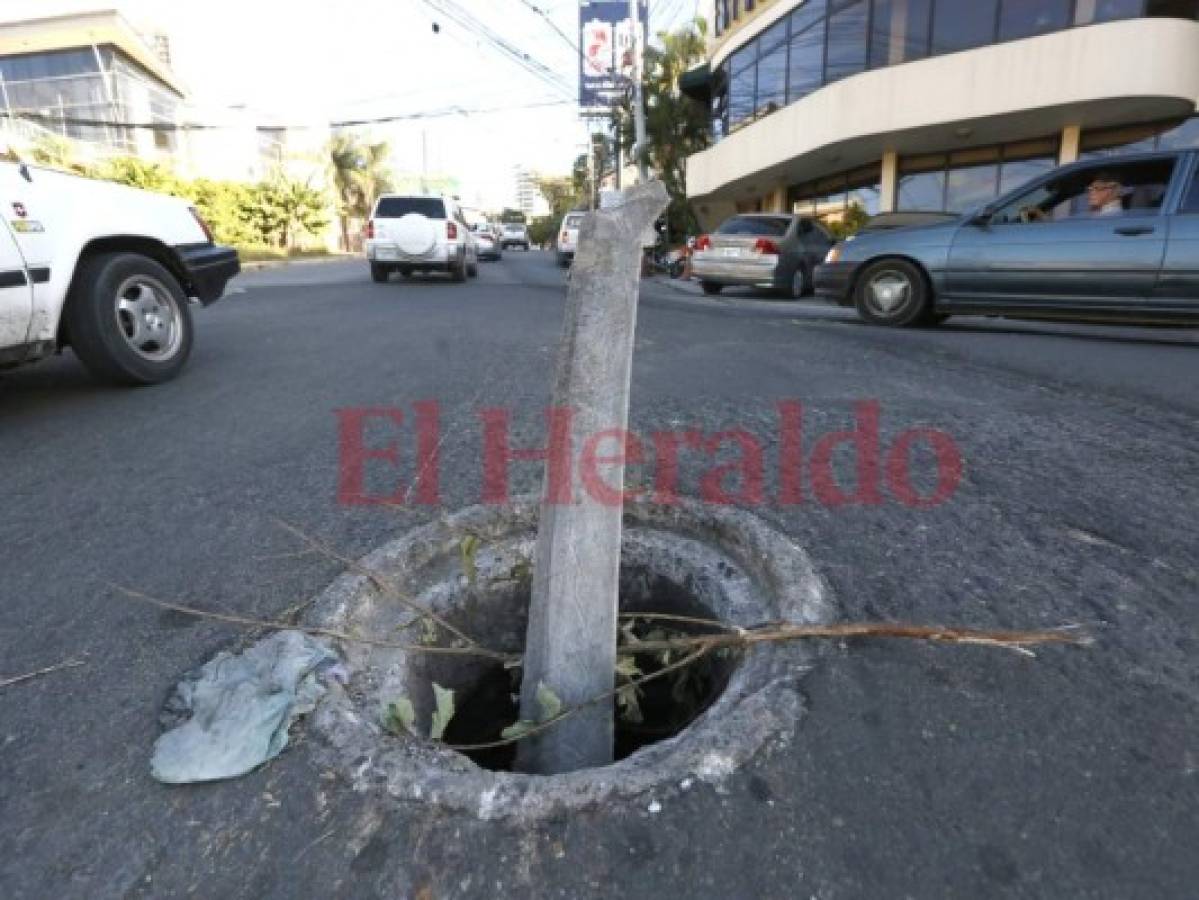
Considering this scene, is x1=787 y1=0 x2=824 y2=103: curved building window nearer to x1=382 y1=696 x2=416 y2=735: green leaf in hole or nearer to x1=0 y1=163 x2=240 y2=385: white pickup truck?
x1=0 y1=163 x2=240 y2=385: white pickup truck

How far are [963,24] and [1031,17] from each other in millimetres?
1191

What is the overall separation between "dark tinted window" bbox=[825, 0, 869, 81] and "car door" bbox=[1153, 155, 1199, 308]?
38.6 feet

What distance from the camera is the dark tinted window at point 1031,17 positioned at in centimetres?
1330

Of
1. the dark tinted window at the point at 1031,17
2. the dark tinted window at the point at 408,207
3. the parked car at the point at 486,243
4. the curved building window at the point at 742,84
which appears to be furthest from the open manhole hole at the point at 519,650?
the parked car at the point at 486,243

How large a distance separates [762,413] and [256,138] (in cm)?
4630

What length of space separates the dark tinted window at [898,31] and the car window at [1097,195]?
10.1 metres

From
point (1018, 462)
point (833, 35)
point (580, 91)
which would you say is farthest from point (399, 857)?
point (580, 91)

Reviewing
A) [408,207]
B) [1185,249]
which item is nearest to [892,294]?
[1185,249]

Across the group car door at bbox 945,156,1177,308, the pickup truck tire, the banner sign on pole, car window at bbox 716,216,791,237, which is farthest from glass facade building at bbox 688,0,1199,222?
the pickup truck tire

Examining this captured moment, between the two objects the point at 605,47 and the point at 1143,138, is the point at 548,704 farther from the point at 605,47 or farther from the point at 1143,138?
the point at 605,47

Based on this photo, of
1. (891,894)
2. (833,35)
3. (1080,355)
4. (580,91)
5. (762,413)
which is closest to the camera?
(891,894)

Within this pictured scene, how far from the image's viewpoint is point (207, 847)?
1.28 m

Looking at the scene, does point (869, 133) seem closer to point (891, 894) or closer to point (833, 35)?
point (833, 35)

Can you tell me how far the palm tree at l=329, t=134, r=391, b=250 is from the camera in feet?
139
